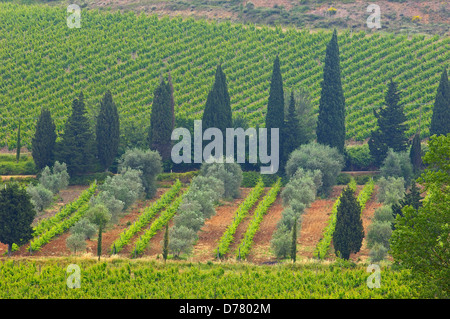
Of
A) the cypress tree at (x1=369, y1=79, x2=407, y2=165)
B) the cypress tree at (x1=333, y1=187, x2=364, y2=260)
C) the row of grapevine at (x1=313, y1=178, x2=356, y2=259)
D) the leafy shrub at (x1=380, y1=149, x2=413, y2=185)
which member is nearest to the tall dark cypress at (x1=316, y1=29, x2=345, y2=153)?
the cypress tree at (x1=369, y1=79, x2=407, y2=165)

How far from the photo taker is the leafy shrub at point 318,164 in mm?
63875

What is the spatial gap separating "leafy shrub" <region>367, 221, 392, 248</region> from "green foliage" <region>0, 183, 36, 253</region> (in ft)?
64.0

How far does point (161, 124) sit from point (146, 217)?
41.5ft

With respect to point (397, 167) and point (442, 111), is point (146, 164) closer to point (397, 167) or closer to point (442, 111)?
point (397, 167)

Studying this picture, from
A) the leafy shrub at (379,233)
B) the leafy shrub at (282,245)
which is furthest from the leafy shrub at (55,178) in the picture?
the leafy shrub at (379,233)

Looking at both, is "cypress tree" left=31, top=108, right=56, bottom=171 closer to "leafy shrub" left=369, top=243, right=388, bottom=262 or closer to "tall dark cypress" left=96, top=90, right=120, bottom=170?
"tall dark cypress" left=96, top=90, right=120, bottom=170

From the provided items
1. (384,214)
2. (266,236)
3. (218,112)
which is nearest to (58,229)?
(266,236)

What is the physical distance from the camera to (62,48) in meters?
90.1

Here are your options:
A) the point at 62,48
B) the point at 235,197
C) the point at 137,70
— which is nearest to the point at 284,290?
the point at 235,197

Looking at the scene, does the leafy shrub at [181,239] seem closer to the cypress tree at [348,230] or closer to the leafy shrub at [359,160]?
the cypress tree at [348,230]

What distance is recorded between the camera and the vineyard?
78875 mm

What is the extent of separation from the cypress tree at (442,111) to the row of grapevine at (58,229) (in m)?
27.3

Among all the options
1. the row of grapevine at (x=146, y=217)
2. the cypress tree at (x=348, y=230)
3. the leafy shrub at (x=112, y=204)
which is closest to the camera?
the cypress tree at (x=348, y=230)

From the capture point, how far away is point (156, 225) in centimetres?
5550
